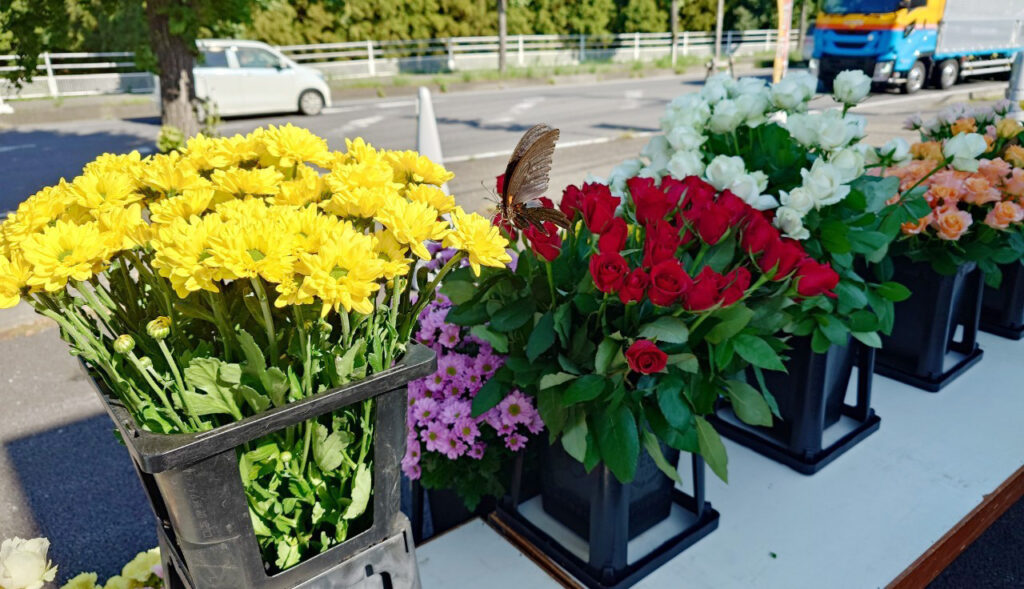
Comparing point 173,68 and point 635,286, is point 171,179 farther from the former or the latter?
point 173,68

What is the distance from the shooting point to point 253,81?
39.5ft

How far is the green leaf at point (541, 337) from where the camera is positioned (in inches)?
46.9

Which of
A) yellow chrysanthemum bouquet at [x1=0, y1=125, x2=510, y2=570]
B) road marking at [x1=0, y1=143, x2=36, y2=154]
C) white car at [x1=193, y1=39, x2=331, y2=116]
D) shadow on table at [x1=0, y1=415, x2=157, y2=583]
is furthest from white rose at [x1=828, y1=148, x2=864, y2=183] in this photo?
white car at [x1=193, y1=39, x2=331, y2=116]

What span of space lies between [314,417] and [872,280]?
1596 mm

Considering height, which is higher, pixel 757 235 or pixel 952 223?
pixel 757 235

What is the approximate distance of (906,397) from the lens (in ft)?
6.49

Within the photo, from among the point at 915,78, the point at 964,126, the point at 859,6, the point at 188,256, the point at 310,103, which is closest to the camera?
the point at 188,256

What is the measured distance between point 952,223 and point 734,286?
44.0 inches

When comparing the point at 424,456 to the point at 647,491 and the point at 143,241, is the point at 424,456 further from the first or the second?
the point at 143,241

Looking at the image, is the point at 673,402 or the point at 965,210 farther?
the point at 965,210

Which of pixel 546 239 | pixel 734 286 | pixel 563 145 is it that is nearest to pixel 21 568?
pixel 546 239

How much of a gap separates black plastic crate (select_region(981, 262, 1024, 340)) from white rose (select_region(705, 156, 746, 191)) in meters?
1.44

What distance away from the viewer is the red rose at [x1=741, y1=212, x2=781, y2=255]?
1197 mm

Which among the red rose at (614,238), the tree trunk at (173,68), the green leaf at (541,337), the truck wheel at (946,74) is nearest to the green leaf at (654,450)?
the green leaf at (541,337)
